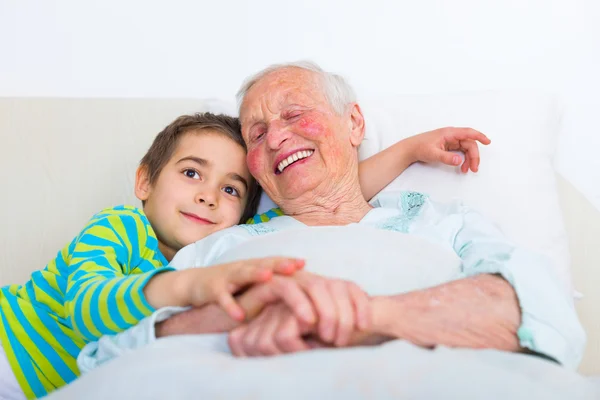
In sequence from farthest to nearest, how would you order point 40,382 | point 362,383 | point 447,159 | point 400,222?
point 447,159 → point 400,222 → point 40,382 → point 362,383

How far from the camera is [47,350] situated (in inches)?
55.7

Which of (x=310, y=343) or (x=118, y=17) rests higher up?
(x=118, y=17)

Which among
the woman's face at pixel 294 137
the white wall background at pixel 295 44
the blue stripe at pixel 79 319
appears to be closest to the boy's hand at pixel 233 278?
the blue stripe at pixel 79 319

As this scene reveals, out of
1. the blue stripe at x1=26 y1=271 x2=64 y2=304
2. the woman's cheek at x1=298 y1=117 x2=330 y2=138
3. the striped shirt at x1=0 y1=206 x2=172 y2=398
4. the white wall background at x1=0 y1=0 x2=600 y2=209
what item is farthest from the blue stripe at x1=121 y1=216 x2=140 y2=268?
the white wall background at x1=0 y1=0 x2=600 y2=209

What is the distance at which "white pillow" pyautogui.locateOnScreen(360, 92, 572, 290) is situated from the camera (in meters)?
1.74

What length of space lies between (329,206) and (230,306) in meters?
0.72

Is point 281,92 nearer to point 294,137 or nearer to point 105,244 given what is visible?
point 294,137

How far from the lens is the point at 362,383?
79 cm

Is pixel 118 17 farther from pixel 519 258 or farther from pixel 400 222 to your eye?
pixel 519 258

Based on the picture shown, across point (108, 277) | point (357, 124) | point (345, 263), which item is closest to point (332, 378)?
point (345, 263)

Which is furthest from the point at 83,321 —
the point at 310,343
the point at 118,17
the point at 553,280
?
the point at 118,17

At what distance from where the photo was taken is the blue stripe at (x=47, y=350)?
1410 mm

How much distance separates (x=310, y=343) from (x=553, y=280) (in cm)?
57

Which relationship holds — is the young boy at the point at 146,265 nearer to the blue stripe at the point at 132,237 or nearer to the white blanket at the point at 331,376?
the blue stripe at the point at 132,237
